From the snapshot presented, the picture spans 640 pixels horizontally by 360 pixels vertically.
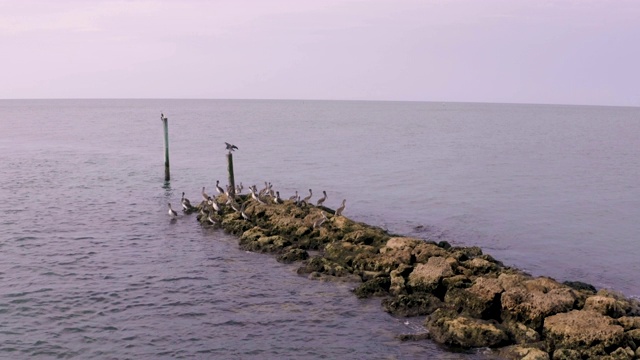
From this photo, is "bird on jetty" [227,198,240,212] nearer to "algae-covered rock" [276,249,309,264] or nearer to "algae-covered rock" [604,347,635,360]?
"algae-covered rock" [276,249,309,264]

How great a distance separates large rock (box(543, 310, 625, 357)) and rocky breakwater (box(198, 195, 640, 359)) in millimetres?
21

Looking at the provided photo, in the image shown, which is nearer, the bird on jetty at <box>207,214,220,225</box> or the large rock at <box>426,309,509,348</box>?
the large rock at <box>426,309,509,348</box>

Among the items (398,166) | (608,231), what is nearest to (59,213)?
(608,231)

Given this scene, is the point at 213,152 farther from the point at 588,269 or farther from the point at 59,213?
the point at 588,269

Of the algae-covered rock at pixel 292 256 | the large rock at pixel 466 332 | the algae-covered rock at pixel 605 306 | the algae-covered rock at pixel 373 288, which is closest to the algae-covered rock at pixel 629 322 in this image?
the algae-covered rock at pixel 605 306

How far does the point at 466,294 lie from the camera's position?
16.3 meters

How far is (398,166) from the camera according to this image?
5309cm

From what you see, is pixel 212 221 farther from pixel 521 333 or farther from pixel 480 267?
pixel 521 333

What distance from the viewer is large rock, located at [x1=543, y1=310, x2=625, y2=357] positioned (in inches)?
527

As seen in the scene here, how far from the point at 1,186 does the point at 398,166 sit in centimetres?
3129

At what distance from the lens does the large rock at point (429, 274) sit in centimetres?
1744

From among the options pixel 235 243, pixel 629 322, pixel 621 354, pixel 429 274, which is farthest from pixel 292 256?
pixel 621 354

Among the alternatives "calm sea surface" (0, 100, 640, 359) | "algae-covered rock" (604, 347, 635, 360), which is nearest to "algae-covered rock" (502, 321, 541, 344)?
"calm sea surface" (0, 100, 640, 359)

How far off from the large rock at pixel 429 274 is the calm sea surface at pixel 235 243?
57.5 inches
